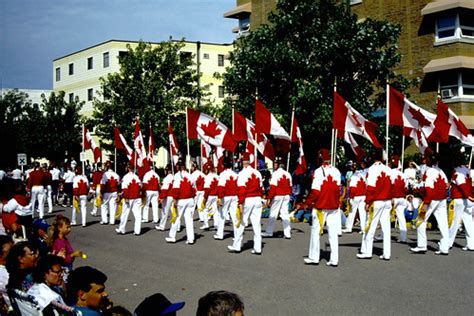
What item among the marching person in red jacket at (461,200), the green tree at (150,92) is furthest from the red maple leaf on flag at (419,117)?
the green tree at (150,92)

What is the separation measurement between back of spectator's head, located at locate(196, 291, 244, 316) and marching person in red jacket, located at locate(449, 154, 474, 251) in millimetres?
11022

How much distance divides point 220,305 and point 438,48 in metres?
28.0

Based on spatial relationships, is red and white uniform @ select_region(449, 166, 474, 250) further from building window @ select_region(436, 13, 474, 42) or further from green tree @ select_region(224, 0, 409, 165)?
building window @ select_region(436, 13, 474, 42)

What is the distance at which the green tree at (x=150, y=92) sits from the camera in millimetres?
37250

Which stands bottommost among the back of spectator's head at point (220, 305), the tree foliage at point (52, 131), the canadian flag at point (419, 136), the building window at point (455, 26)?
the back of spectator's head at point (220, 305)

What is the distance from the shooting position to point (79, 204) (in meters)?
19.9

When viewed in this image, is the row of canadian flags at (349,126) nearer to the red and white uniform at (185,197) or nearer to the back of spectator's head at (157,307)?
the red and white uniform at (185,197)

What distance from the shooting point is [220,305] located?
135 inches

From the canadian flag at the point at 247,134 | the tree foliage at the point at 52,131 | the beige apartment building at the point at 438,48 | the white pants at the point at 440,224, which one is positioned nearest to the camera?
the white pants at the point at 440,224

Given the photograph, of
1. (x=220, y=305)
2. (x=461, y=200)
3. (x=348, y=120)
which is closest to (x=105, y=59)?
(x=348, y=120)

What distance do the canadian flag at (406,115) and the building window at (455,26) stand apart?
15.3 m

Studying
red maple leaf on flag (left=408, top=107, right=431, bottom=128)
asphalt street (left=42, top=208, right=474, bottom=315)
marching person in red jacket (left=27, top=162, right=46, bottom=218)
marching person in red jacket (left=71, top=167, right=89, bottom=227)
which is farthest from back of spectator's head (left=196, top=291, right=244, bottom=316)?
marching person in red jacket (left=27, top=162, right=46, bottom=218)

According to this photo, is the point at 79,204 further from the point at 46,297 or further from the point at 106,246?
the point at 46,297

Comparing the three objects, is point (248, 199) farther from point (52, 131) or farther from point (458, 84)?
point (52, 131)
